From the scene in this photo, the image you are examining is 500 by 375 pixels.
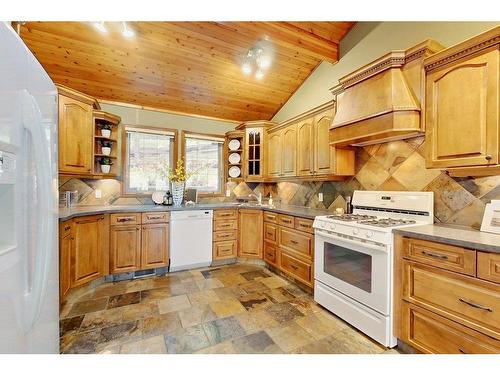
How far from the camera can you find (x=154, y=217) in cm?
309

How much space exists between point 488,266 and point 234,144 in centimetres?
358

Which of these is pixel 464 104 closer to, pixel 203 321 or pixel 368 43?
pixel 368 43

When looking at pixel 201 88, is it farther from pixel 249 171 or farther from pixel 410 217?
pixel 410 217

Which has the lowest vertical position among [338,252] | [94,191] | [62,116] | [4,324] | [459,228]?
[338,252]

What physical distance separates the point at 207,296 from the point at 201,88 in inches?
119

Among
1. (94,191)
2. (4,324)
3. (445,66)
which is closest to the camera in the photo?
(4,324)

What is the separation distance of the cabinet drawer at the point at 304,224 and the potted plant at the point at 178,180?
1943mm

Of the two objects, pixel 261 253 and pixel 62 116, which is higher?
pixel 62 116

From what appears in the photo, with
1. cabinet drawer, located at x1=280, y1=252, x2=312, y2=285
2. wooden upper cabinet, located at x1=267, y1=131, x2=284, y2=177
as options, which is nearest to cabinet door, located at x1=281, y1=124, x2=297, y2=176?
wooden upper cabinet, located at x1=267, y1=131, x2=284, y2=177

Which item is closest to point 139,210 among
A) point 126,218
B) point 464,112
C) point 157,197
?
point 126,218

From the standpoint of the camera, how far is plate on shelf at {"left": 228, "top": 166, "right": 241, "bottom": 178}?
13.8 ft

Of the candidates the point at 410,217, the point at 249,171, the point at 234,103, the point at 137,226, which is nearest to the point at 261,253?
the point at 249,171

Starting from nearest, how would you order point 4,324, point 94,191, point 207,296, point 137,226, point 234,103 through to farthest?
point 4,324
point 207,296
point 137,226
point 94,191
point 234,103
